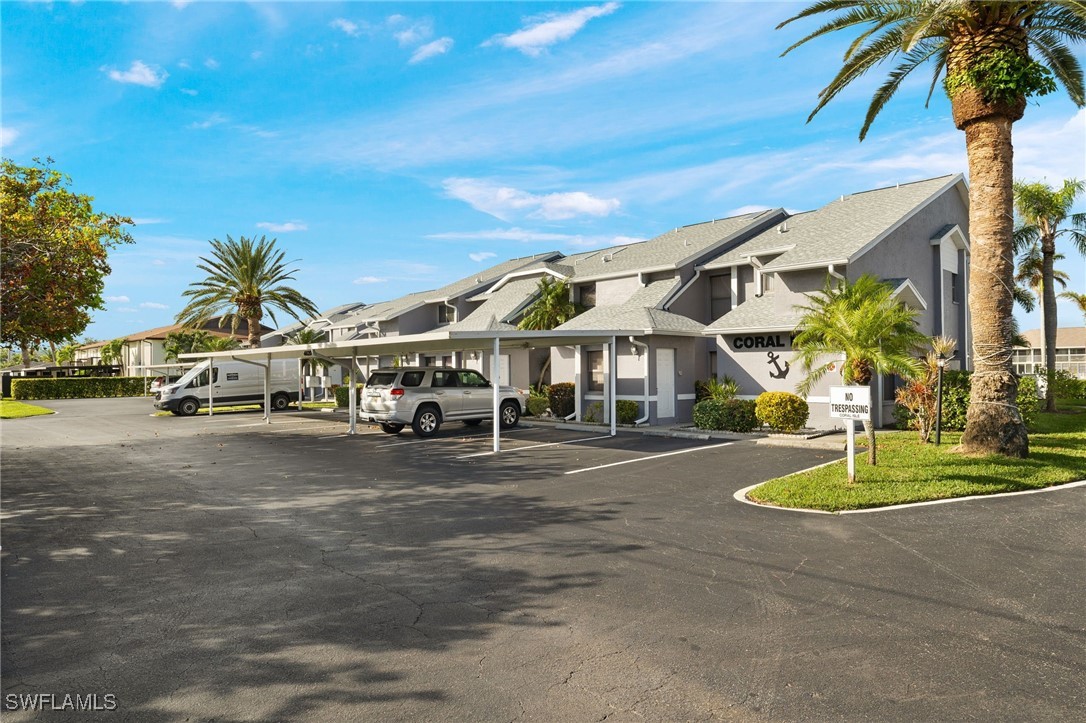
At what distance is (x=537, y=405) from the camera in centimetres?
2488

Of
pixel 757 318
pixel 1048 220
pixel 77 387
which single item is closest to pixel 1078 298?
pixel 1048 220

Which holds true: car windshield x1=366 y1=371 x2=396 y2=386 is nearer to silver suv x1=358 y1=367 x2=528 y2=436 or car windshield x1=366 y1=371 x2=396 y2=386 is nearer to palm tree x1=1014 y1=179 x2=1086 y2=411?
silver suv x1=358 y1=367 x2=528 y2=436

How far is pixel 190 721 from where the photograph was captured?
3881 millimetres

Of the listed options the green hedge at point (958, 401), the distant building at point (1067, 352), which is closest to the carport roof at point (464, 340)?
the green hedge at point (958, 401)

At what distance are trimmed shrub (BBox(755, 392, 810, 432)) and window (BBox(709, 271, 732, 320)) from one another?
7241 mm

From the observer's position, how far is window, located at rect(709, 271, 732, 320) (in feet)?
81.8

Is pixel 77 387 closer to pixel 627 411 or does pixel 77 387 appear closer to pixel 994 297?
pixel 627 411

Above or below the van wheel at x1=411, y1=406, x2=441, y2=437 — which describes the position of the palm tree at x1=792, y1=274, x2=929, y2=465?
above

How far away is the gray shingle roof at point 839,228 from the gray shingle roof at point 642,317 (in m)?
2.27

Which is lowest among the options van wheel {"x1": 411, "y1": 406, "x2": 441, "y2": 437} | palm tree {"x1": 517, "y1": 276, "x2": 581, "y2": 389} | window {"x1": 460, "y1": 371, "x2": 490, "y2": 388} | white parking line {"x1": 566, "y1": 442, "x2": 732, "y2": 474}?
white parking line {"x1": 566, "y1": 442, "x2": 732, "y2": 474}

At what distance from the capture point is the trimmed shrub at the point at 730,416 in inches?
730

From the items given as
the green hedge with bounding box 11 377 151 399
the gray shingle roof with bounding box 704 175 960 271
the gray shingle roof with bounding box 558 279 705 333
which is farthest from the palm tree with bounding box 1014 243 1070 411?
the green hedge with bounding box 11 377 151 399

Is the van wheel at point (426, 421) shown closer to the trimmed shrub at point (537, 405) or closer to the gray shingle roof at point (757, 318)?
the trimmed shrub at point (537, 405)

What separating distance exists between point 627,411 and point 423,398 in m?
6.39
